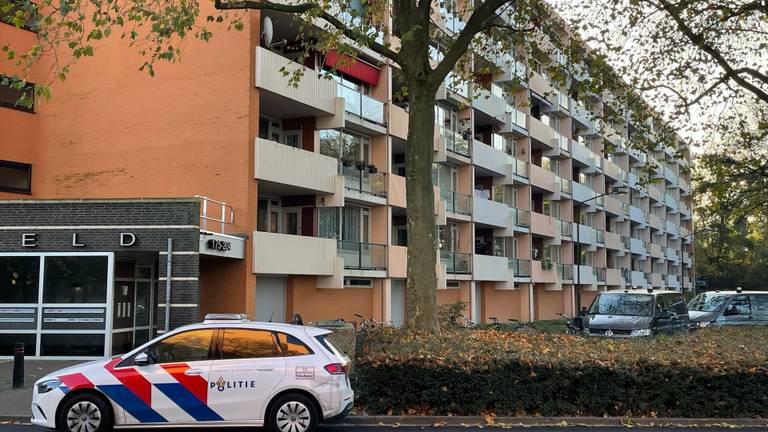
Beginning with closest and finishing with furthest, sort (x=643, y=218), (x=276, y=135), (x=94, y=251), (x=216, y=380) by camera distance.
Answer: (x=216, y=380)
(x=94, y=251)
(x=276, y=135)
(x=643, y=218)

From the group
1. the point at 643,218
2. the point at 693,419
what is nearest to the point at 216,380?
the point at 693,419

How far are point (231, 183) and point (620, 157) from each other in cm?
4599

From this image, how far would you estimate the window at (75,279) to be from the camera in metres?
17.4

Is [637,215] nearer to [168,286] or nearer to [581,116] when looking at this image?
[581,116]

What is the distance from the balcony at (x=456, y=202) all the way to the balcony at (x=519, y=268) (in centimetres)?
579

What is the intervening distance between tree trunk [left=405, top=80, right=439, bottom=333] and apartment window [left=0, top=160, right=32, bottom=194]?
48.4ft

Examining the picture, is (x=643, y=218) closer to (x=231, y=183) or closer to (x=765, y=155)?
(x=765, y=155)

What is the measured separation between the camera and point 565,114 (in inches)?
1816

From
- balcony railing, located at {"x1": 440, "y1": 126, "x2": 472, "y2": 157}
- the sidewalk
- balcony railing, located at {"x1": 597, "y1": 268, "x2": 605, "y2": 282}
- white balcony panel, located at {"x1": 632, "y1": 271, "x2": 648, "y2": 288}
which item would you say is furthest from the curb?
white balcony panel, located at {"x1": 632, "y1": 271, "x2": 648, "y2": 288}

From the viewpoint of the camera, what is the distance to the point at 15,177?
887 inches

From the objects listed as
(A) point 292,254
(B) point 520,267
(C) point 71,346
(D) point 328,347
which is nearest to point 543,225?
(B) point 520,267

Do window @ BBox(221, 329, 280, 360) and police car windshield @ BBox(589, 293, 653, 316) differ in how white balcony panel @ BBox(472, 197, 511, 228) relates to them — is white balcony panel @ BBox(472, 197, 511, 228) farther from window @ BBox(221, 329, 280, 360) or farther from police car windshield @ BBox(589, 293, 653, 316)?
window @ BBox(221, 329, 280, 360)

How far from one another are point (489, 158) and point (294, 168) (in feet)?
51.7

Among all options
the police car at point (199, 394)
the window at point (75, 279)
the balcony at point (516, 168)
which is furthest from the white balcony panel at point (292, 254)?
the balcony at point (516, 168)
